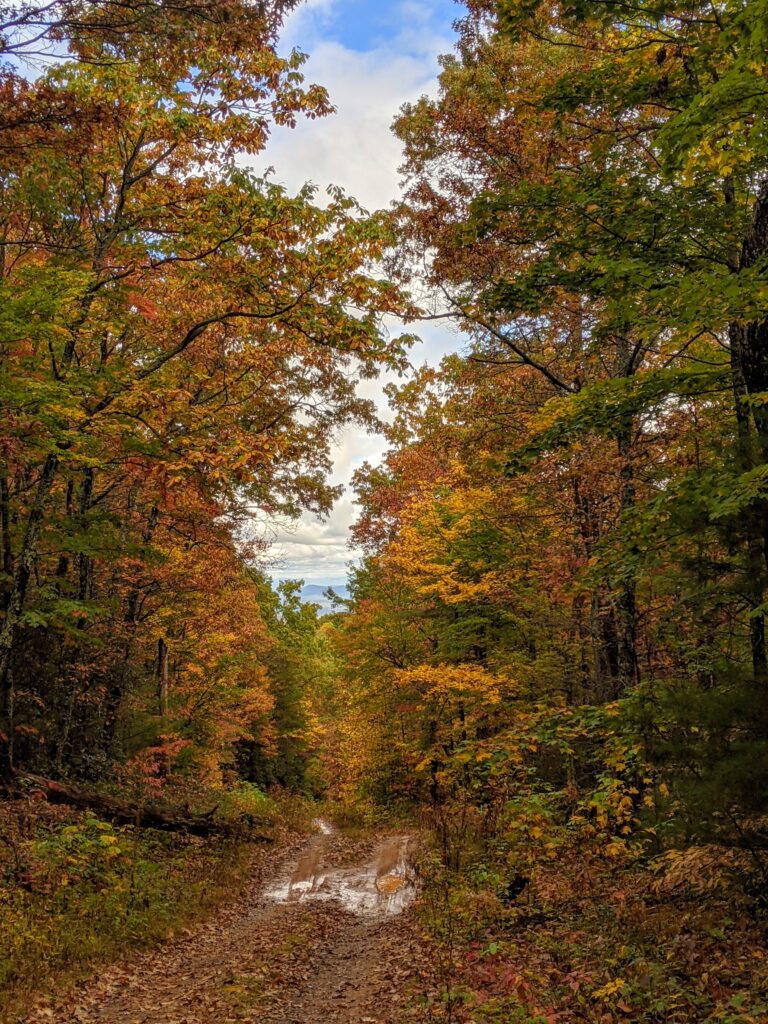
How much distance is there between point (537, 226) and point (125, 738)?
17168mm

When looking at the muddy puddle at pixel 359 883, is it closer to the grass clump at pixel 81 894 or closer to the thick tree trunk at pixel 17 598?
the grass clump at pixel 81 894

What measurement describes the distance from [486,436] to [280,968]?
9710 millimetres

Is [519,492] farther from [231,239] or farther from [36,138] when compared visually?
[36,138]

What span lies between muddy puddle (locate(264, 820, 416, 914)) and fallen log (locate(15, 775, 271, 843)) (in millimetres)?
2281

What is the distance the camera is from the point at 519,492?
13.7 meters

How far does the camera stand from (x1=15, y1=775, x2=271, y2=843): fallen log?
1141 centimetres

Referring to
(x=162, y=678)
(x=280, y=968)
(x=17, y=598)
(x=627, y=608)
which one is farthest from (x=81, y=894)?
(x=162, y=678)

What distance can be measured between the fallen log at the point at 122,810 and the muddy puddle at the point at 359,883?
89.8 inches

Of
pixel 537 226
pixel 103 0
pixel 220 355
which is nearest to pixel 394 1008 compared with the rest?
pixel 537 226

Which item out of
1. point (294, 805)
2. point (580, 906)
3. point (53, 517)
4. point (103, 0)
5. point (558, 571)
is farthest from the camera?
point (294, 805)

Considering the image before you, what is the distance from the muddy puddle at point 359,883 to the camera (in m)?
12.0

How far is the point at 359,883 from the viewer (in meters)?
13.7

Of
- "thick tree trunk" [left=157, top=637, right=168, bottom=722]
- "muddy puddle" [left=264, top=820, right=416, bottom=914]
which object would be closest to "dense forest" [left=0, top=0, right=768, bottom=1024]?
"muddy puddle" [left=264, top=820, right=416, bottom=914]

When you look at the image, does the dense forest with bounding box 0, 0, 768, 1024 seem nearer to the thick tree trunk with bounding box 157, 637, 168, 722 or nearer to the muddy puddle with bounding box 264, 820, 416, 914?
the muddy puddle with bounding box 264, 820, 416, 914
